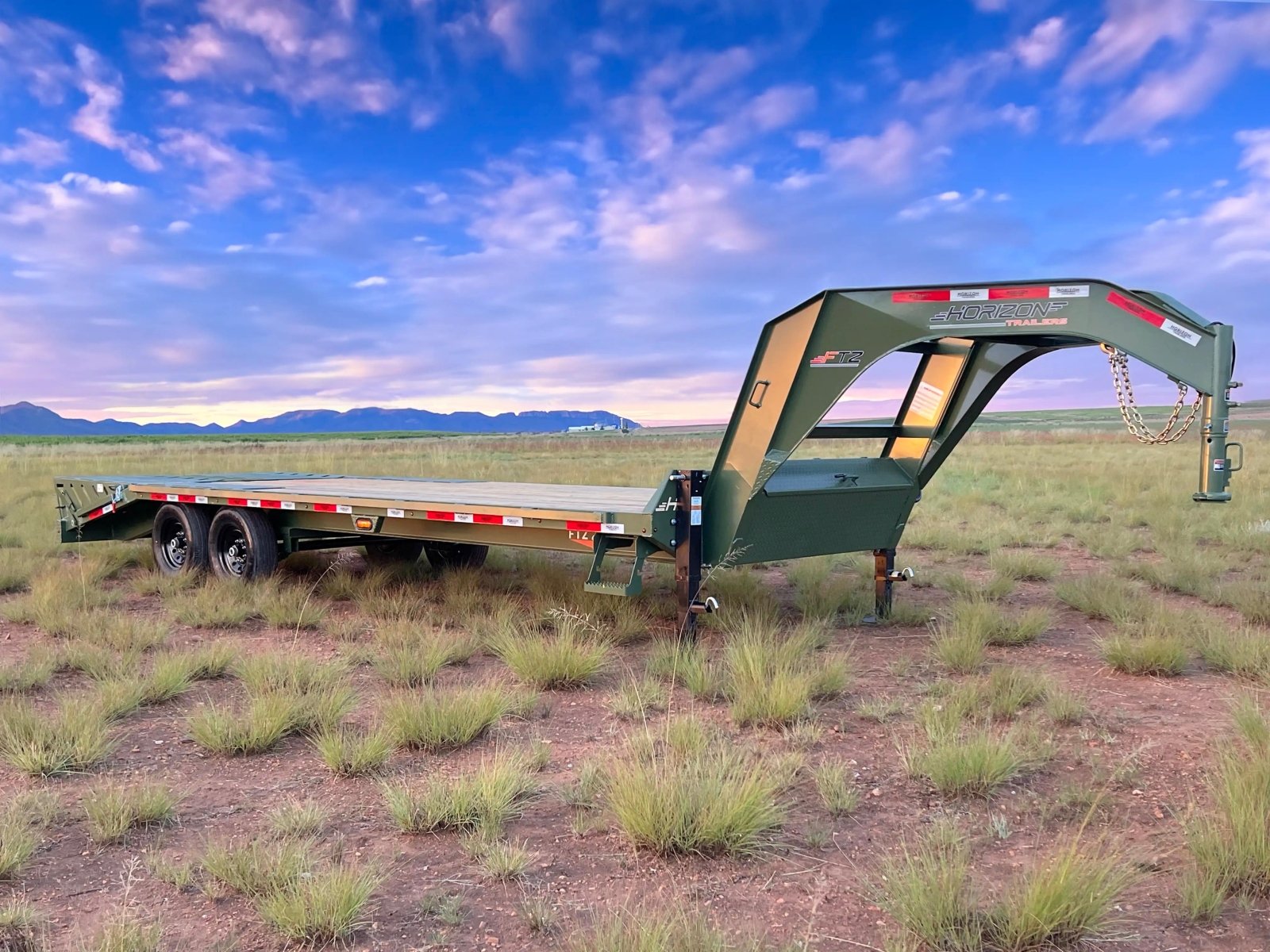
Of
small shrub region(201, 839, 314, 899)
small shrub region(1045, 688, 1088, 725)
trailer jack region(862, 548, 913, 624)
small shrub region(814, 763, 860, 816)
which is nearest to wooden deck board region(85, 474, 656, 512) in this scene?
trailer jack region(862, 548, 913, 624)

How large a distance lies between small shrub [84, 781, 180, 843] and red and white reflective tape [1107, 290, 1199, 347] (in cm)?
623

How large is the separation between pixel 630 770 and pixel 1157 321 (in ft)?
14.6

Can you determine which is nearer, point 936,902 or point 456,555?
point 936,902

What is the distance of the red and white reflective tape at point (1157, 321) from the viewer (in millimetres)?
6000

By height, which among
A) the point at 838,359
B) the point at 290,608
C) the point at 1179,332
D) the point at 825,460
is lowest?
the point at 290,608

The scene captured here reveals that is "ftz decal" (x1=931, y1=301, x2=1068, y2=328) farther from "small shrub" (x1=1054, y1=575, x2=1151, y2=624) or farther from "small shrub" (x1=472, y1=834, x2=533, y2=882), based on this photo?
"small shrub" (x1=472, y1=834, x2=533, y2=882)

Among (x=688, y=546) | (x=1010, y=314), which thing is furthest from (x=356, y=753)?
(x=1010, y=314)

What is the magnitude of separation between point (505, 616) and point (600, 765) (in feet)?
11.2

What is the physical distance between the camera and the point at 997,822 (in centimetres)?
425


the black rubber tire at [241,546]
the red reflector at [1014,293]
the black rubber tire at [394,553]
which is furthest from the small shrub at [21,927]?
the black rubber tire at [394,553]

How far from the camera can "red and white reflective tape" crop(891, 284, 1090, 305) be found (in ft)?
20.4

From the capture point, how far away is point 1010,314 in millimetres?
6348

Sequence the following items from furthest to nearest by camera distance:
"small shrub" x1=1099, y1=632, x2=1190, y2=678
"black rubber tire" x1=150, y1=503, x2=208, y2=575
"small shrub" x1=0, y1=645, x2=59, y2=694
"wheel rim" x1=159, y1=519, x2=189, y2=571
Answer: "wheel rim" x1=159, y1=519, x2=189, y2=571
"black rubber tire" x1=150, y1=503, x2=208, y2=575
"small shrub" x1=1099, y1=632, x2=1190, y2=678
"small shrub" x1=0, y1=645, x2=59, y2=694

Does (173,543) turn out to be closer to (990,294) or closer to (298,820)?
(298,820)
